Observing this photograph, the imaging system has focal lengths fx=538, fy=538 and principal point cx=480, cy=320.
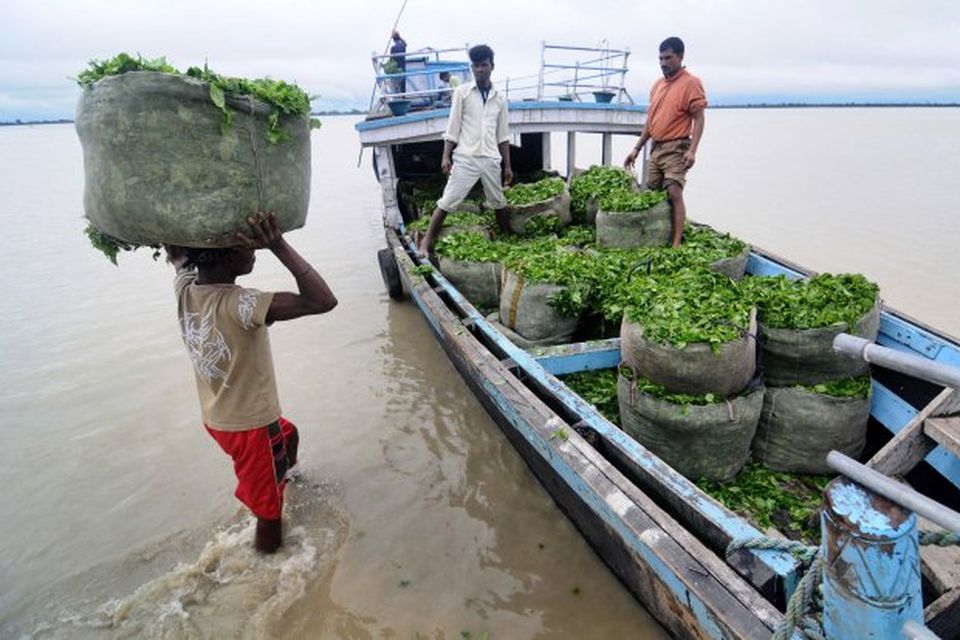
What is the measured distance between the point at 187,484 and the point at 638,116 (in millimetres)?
8343

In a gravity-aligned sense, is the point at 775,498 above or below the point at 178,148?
below

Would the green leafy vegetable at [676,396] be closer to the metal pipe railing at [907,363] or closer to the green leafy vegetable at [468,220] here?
the metal pipe railing at [907,363]

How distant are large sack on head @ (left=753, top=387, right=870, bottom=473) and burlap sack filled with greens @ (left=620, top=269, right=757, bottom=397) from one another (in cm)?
31

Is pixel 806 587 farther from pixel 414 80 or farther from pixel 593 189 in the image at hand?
pixel 414 80

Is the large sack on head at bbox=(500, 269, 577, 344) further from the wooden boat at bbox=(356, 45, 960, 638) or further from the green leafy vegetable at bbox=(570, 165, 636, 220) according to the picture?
the green leafy vegetable at bbox=(570, 165, 636, 220)

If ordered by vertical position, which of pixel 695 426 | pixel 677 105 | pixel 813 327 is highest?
pixel 677 105

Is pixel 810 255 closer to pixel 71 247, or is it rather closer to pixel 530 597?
pixel 530 597

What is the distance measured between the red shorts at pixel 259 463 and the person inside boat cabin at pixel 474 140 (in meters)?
3.46

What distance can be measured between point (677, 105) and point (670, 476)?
4.22 meters

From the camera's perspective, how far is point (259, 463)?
282 cm

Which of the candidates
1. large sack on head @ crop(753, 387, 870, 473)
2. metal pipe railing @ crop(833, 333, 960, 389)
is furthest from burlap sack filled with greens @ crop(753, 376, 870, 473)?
metal pipe railing @ crop(833, 333, 960, 389)

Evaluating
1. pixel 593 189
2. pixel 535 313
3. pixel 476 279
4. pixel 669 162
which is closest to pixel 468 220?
pixel 476 279

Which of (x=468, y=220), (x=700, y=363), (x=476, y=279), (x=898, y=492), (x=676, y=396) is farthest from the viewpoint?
(x=468, y=220)

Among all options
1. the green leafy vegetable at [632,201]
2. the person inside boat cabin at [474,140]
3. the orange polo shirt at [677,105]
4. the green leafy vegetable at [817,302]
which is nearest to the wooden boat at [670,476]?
the green leafy vegetable at [817,302]
